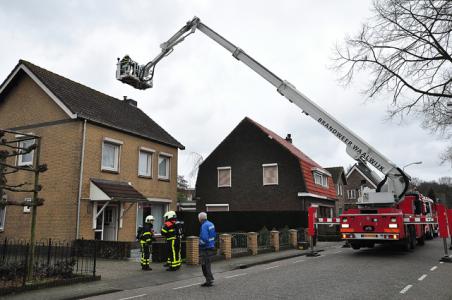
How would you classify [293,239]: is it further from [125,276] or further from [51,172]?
[51,172]

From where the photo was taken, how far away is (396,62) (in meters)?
15.9

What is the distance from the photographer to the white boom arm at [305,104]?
15.1m

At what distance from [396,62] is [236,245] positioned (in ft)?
32.6

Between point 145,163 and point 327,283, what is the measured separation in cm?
1484

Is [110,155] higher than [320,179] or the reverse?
the reverse

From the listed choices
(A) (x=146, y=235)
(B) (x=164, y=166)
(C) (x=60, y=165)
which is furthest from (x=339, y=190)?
(A) (x=146, y=235)

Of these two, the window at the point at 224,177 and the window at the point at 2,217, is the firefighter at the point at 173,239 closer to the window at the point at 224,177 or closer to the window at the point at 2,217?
the window at the point at 2,217

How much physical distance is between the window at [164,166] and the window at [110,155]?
3.91m

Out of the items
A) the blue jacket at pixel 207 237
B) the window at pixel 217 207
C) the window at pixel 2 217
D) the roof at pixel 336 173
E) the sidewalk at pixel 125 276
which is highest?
the roof at pixel 336 173

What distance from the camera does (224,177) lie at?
3297 centimetres

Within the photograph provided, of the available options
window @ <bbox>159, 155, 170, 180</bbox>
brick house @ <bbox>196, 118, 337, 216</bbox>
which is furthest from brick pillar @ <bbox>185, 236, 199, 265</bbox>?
brick house @ <bbox>196, 118, 337, 216</bbox>

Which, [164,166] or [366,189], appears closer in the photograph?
[366,189]

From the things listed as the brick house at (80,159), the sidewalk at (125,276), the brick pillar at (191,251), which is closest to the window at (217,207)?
the brick house at (80,159)

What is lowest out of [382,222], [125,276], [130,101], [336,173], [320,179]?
[125,276]
